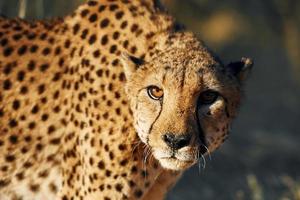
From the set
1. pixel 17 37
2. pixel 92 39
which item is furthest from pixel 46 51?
pixel 92 39

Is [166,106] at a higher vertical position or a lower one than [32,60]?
lower

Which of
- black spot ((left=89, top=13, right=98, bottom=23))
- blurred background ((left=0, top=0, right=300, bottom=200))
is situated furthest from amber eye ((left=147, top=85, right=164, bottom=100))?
blurred background ((left=0, top=0, right=300, bottom=200))

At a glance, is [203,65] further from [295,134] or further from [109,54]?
[295,134]

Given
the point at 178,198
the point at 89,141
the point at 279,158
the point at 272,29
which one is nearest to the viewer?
the point at 89,141

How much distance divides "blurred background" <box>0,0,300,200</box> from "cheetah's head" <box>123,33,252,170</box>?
1250mm

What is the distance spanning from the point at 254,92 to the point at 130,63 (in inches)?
245

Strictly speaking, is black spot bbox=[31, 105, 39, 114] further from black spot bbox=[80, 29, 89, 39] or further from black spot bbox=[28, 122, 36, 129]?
black spot bbox=[80, 29, 89, 39]

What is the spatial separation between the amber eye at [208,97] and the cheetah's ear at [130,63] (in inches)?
11.9

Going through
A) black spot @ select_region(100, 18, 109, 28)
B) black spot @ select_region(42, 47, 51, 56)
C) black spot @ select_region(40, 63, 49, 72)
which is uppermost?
black spot @ select_region(100, 18, 109, 28)

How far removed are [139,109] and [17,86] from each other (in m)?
0.78

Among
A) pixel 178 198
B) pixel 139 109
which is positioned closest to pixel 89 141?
pixel 139 109

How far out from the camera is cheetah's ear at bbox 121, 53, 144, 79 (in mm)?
3521

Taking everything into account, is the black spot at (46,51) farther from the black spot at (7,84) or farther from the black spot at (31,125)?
the black spot at (31,125)

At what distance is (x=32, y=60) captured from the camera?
4012 millimetres
